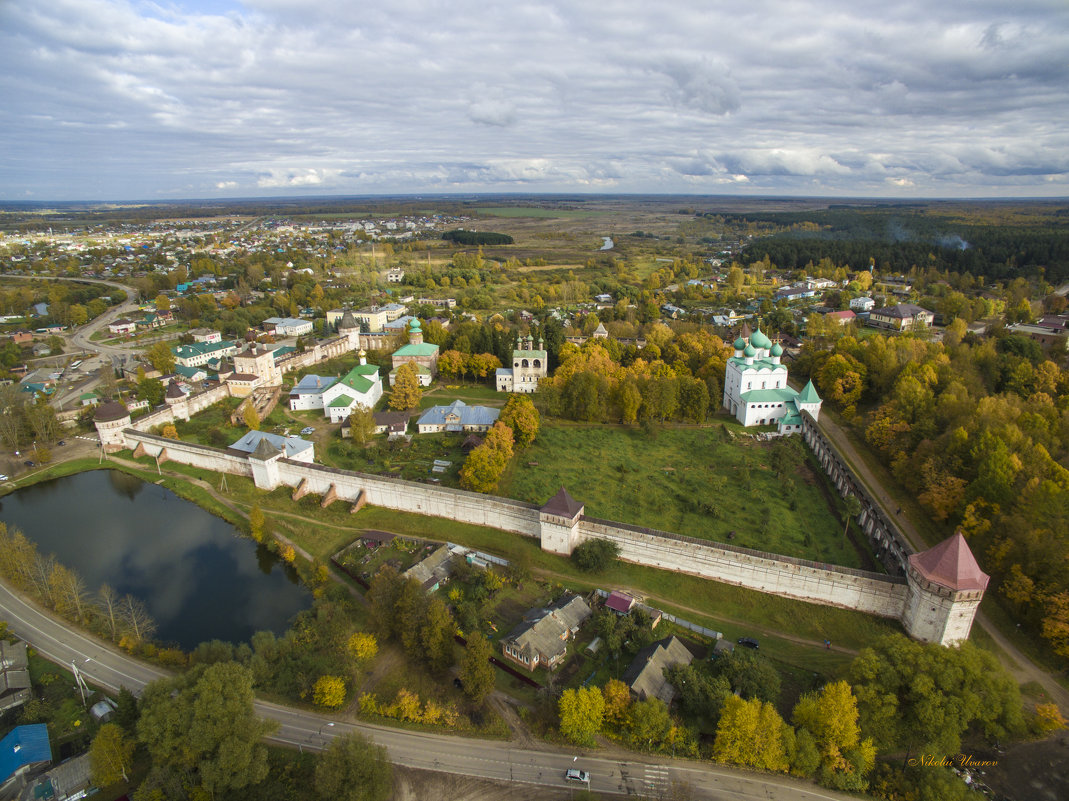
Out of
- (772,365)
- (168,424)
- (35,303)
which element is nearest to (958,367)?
(772,365)

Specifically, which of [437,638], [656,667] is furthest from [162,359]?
[656,667]

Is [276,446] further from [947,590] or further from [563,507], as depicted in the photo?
[947,590]

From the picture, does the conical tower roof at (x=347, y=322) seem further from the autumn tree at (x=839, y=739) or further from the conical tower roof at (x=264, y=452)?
the autumn tree at (x=839, y=739)

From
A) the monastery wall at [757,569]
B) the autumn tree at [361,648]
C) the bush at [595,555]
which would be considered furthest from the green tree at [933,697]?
the autumn tree at [361,648]

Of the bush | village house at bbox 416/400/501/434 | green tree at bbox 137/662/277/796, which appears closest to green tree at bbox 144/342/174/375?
village house at bbox 416/400/501/434

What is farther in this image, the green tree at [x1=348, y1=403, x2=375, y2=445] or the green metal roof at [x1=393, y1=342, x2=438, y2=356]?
the green metal roof at [x1=393, y1=342, x2=438, y2=356]

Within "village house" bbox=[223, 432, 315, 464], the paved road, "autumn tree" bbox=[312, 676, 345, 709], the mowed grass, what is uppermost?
"village house" bbox=[223, 432, 315, 464]

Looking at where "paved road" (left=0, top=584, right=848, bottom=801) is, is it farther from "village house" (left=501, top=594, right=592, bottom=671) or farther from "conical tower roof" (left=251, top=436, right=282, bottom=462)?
"conical tower roof" (left=251, top=436, right=282, bottom=462)

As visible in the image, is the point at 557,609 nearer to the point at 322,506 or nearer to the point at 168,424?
the point at 322,506
